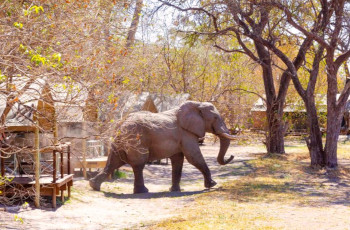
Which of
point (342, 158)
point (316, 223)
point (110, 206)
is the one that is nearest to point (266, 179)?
point (110, 206)

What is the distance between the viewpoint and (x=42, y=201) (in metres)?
11.3

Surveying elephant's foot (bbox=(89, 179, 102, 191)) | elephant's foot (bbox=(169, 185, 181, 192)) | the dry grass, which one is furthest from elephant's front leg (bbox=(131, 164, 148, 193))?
the dry grass

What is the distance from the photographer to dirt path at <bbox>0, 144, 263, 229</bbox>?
397 inches

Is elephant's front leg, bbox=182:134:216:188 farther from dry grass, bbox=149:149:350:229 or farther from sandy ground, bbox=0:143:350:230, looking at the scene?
dry grass, bbox=149:149:350:229

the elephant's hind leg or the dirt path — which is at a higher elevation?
the elephant's hind leg

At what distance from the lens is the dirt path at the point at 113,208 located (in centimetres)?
1009

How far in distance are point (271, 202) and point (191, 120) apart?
375 cm

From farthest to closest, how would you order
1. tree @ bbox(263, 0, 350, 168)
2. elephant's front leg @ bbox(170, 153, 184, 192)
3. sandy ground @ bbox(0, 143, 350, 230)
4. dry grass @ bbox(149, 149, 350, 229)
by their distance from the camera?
tree @ bbox(263, 0, 350, 168)
elephant's front leg @ bbox(170, 153, 184, 192)
sandy ground @ bbox(0, 143, 350, 230)
dry grass @ bbox(149, 149, 350, 229)

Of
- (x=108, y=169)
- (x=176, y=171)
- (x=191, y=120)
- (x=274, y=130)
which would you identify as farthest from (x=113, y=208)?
(x=274, y=130)

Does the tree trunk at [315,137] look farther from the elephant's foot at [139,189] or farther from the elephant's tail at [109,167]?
the elephant's tail at [109,167]

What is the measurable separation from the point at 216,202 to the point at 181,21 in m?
8.09

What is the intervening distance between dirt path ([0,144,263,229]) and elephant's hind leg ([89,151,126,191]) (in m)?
0.21

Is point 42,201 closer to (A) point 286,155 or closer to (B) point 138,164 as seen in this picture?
(B) point 138,164

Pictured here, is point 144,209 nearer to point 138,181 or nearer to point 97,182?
point 138,181
